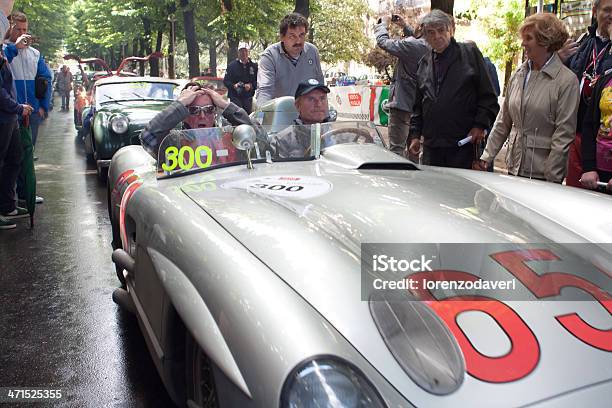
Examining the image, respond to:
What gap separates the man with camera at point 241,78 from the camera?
43.7 feet

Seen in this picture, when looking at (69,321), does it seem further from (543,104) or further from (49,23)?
(49,23)

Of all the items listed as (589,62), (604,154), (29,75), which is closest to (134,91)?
(29,75)

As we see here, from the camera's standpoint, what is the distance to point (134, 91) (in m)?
10.5

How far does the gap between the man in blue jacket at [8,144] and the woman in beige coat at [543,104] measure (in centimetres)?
438

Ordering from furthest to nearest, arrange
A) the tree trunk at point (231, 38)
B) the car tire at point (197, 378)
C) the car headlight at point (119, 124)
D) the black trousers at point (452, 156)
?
the tree trunk at point (231, 38)
the car headlight at point (119, 124)
the black trousers at point (452, 156)
the car tire at point (197, 378)

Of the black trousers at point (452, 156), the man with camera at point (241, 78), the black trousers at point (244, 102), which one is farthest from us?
the black trousers at point (244, 102)

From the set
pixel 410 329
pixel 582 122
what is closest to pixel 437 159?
pixel 582 122

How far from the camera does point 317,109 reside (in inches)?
158

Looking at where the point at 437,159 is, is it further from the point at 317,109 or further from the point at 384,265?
the point at 384,265

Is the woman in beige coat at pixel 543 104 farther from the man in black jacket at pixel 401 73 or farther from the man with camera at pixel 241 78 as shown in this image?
the man with camera at pixel 241 78

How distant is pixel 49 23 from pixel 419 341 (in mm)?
55794

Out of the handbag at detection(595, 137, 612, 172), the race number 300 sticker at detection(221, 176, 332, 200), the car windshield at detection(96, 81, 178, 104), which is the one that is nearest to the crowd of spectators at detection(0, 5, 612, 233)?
the handbag at detection(595, 137, 612, 172)

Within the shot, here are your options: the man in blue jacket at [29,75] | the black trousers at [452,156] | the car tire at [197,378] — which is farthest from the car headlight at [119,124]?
the car tire at [197,378]

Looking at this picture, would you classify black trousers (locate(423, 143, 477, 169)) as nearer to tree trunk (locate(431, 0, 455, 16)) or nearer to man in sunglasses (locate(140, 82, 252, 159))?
man in sunglasses (locate(140, 82, 252, 159))
